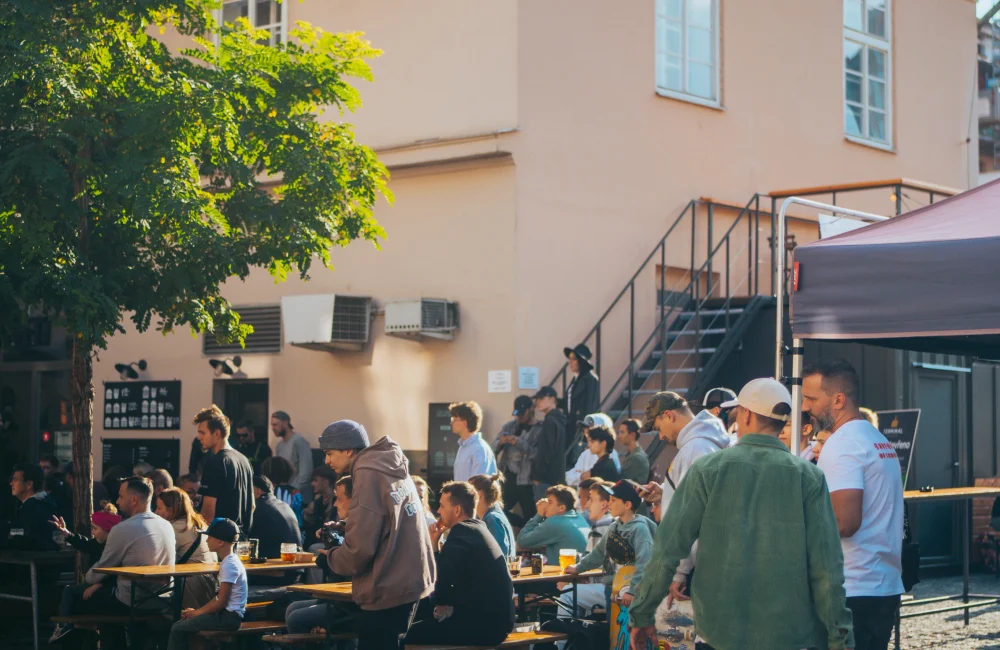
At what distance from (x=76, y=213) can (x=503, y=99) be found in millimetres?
5729

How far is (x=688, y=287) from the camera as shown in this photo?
49.7 feet

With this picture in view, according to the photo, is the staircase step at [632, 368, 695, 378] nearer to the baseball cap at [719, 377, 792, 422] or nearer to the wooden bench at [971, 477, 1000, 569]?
the wooden bench at [971, 477, 1000, 569]

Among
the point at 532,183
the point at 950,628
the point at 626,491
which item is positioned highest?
the point at 532,183

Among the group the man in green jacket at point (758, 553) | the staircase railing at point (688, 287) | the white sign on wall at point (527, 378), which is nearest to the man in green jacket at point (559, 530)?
the staircase railing at point (688, 287)

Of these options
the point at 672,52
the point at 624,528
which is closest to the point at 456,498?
the point at 624,528

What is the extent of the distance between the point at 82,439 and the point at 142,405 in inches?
283

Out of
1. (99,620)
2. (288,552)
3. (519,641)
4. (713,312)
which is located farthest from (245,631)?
(713,312)

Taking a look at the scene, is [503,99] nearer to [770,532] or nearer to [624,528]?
[624,528]

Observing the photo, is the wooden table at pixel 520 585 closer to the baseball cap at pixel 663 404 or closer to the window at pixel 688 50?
the baseball cap at pixel 663 404

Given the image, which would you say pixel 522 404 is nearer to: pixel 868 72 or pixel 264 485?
pixel 264 485

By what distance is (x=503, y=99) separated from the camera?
14.4 metres

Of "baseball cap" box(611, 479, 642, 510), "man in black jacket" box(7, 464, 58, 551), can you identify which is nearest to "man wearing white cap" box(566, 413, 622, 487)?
"baseball cap" box(611, 479, 642, 510)

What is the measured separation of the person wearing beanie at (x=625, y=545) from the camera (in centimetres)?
829

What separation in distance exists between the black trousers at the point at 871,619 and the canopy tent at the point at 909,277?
1.16 meters
